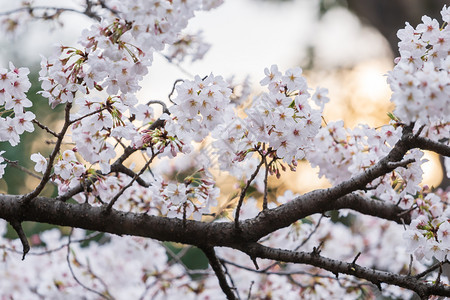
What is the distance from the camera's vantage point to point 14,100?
152 cm

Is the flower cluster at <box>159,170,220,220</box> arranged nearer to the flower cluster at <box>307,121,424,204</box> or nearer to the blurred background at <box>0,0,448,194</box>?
the flower cluster at <box>307,121,424,204</box>

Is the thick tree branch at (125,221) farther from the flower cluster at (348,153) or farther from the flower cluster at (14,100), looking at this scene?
the flower cluster at (348,153)

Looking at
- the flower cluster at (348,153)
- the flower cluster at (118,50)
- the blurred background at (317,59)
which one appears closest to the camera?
the flower cluster at (118,50)

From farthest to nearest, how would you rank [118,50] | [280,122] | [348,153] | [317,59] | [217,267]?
[317,59]
[348,153]
[217,267]
[280,122]
[118,50]

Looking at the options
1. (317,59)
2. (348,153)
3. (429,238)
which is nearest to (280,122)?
(429,238)

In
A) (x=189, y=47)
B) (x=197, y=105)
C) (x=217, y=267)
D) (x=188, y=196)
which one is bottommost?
(x=217, y=267)

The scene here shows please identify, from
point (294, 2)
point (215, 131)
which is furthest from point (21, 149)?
point (215, 131)

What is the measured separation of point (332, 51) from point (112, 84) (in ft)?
19.8

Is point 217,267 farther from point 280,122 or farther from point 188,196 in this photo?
point 280,122

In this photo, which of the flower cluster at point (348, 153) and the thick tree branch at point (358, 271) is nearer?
the thick tree branch at point (358, 271)

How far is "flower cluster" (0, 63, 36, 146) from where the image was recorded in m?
1.48

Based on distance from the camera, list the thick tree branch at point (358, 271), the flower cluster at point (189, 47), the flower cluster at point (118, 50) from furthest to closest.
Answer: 1. the flower cluster at point (189, 47)
2. the thick tree branch at point (358, 271)
3. the flower cluster at point (118, 50)

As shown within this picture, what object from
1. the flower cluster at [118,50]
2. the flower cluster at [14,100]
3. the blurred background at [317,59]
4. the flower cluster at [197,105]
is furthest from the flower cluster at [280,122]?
the blurred background at [317,59]

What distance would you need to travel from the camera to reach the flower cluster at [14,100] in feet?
4.84
